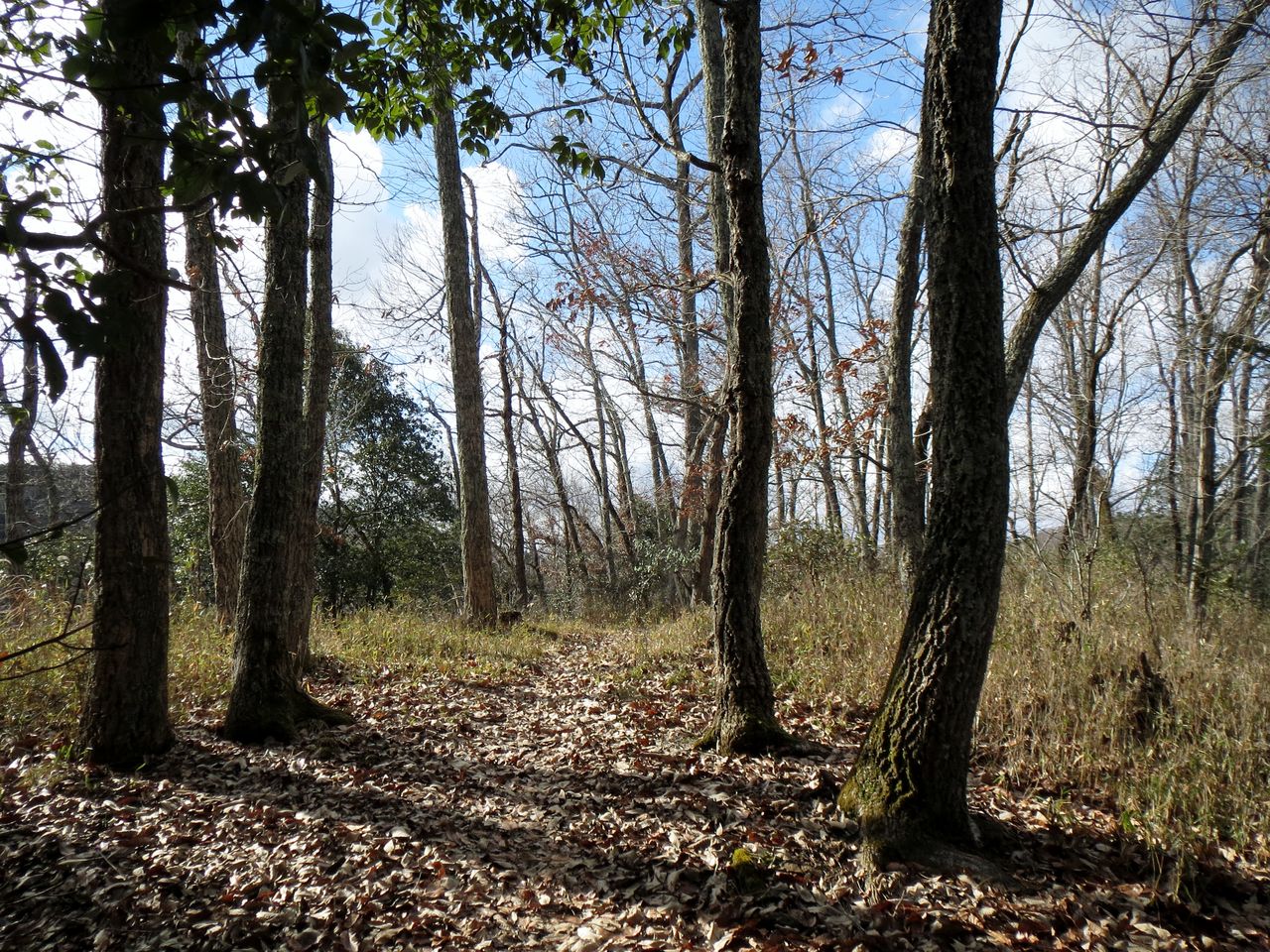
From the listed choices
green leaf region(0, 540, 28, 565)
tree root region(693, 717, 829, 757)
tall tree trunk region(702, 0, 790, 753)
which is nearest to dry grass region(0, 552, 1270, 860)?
tree root region(693, 717, 829, 757)

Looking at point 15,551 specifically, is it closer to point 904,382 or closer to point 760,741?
point 760,741

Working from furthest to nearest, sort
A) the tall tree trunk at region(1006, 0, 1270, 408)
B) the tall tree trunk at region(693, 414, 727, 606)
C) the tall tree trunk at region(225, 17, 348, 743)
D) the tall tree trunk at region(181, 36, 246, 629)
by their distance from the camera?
the tall tree trunk at region(693, 414, 727, 606), the tall tree trunk at region(181, 36, 246, 629), the tall tree trunk at region(1006, 0, 1270, 408), the tall tree trunk at region(225, 17, 348, 743)

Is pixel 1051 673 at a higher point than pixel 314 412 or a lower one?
lower

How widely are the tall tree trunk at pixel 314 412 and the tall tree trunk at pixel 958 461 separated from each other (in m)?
5.60

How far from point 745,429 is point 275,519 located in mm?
3591

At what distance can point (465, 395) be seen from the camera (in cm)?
1092

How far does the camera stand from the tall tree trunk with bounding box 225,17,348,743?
527 centimetres

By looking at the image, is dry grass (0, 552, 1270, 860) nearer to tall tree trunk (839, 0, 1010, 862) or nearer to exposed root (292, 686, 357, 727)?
exposed root (292, 686, 357, 727)

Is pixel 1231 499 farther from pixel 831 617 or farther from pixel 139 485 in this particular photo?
pixel 139 485

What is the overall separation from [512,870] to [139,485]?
3.37 meters

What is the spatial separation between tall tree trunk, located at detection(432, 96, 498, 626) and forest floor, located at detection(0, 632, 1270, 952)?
558cm

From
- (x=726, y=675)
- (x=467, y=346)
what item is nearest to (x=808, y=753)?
(x=726, y=675)

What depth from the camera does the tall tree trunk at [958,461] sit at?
3.45m

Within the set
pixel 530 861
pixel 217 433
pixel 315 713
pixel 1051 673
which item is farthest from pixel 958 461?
pixel 217 433
